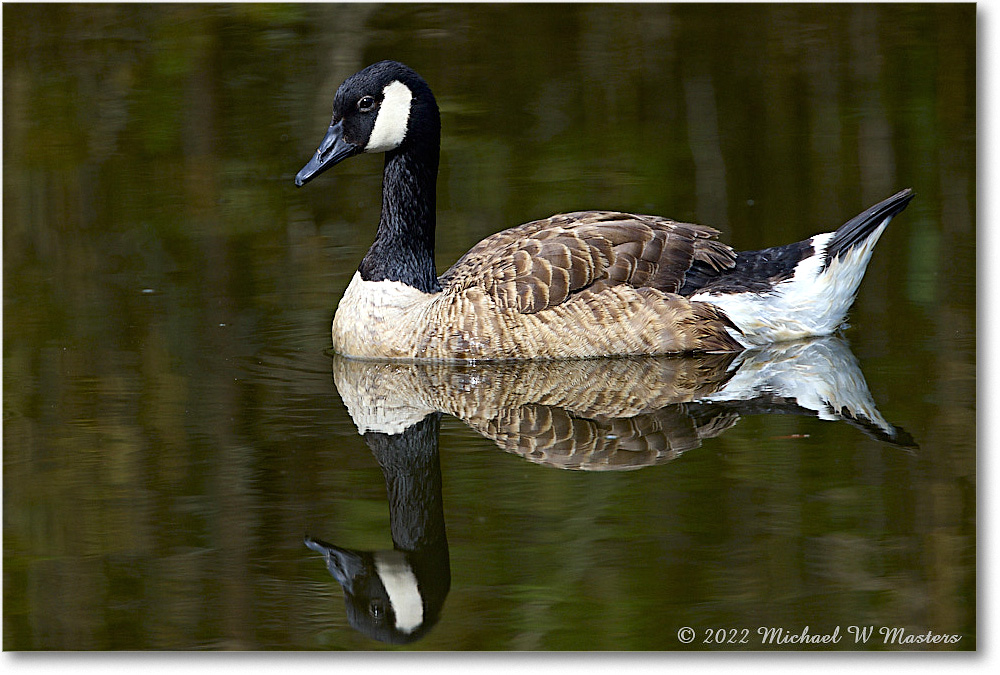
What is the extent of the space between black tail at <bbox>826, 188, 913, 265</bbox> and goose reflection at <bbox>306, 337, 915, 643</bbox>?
0.71 m

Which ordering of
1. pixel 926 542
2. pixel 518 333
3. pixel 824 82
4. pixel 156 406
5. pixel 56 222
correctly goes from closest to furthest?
pixel 926 542 < pixel 156 406 < pixel 518 333 < pixel 56 222 < pixel 824 82

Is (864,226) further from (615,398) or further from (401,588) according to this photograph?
(401,588)

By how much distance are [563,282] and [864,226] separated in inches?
91.4

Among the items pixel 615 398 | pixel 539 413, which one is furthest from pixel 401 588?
pixel 615 398

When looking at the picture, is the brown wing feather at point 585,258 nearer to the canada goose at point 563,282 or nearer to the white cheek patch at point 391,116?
the canada goose at point 563,282

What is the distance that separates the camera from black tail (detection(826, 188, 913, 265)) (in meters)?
11.1

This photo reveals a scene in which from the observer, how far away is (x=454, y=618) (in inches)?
295

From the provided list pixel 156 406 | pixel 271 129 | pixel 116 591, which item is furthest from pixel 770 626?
pixel 271 129

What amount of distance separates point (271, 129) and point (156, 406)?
18.4 feet

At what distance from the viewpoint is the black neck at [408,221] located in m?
11.4

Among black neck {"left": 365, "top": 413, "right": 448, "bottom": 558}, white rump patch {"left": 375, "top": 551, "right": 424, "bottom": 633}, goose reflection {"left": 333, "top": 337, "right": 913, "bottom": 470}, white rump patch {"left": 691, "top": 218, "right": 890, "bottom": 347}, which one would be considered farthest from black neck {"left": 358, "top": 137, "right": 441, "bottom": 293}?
white rump patch {"left": 375, "top": 551, "right": 424, "bottom": 633}

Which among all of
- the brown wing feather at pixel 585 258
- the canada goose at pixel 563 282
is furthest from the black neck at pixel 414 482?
the brown wing feather at pixel 585 258

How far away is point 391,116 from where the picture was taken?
440 inches

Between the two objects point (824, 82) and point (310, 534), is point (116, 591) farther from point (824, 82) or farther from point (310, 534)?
point (824, 82)
